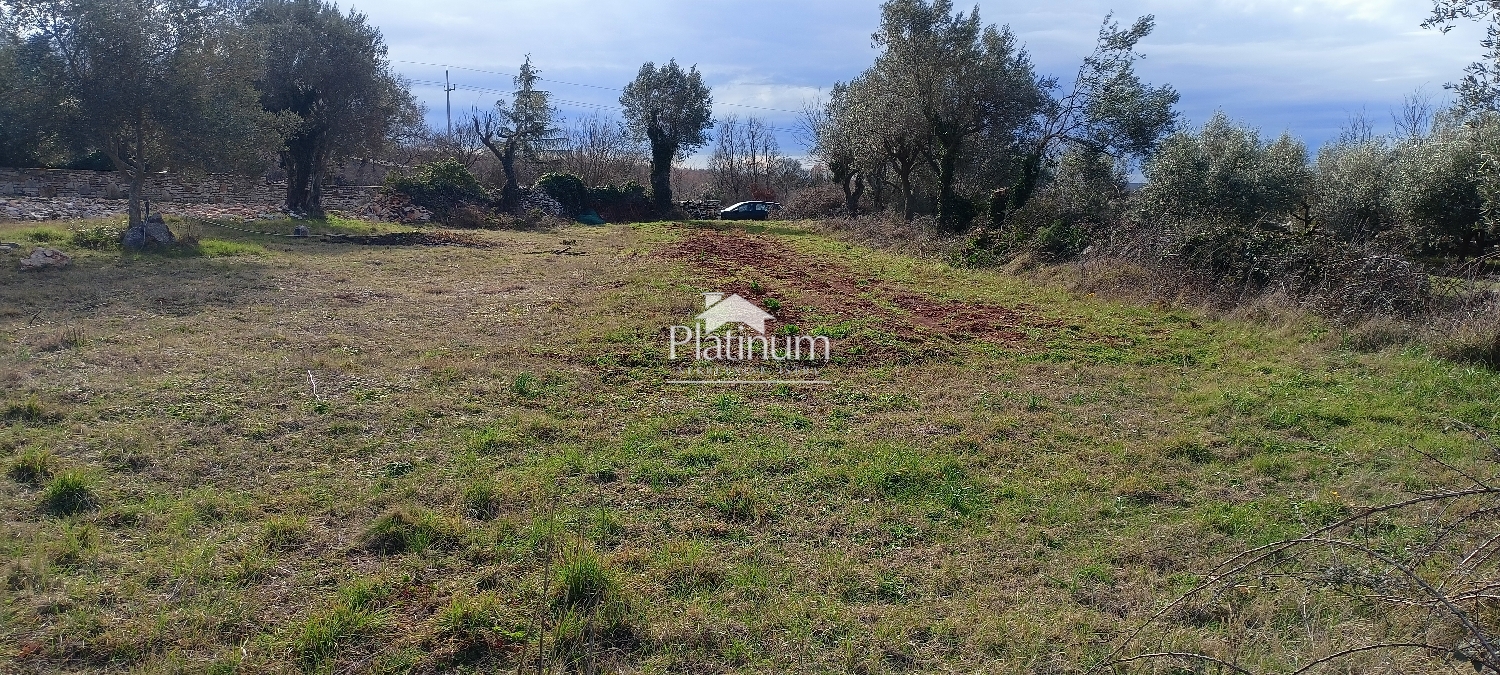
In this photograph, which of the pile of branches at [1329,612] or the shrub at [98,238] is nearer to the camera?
the pile of branches at [1329,612]

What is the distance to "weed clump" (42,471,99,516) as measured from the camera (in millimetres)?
3830

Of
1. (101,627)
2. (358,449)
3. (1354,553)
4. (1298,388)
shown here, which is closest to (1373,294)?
(1298,388)

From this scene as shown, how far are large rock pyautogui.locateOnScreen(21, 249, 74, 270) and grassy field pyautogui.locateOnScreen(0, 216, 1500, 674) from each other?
2.96 m

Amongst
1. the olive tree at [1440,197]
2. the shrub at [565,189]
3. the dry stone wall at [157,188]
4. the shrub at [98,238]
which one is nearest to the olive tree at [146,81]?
the shrub at [98,238]

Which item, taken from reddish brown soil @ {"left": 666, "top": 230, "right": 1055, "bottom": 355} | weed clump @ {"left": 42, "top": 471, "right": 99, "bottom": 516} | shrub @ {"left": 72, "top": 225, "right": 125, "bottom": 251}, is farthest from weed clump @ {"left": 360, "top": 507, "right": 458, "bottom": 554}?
shrub @ {"left": 72, "top": 225, "right": 125, "bottom": 251}

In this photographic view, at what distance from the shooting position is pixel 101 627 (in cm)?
291

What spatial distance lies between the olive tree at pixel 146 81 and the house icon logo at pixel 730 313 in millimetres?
10841

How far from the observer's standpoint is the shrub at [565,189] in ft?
98.4

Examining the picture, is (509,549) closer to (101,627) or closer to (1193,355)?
(101,627)

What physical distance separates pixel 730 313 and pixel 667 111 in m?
23.1

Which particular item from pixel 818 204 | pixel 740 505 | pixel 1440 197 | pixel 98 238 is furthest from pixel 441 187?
pixel 1440 197

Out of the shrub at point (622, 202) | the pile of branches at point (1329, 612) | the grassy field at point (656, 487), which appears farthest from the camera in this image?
the shrub at point (622, 202)

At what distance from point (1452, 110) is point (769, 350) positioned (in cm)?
788

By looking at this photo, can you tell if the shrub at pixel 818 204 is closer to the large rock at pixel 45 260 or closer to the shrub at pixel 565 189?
the shrub at pixel 565 189
